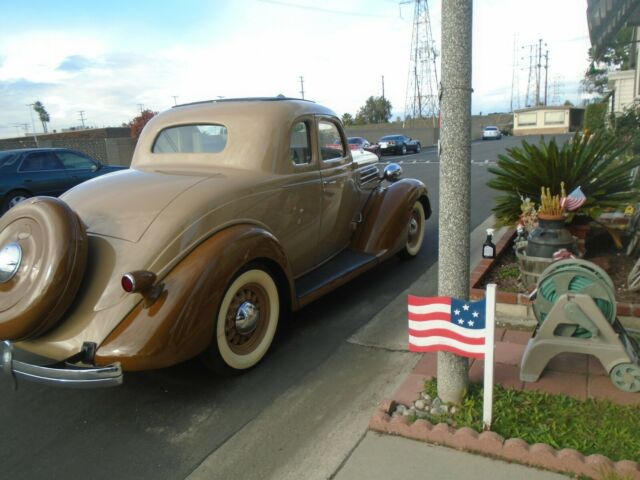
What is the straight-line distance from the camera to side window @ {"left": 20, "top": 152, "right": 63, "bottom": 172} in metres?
10.8

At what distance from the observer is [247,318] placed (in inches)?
138

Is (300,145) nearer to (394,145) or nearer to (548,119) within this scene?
(394,145)

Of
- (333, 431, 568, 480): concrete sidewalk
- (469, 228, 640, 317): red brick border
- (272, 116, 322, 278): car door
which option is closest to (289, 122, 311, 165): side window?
(272, 116, 322, 278): car door

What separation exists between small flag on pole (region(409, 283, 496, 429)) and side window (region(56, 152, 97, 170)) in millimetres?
10962

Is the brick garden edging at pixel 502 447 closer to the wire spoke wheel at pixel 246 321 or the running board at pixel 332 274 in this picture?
the wire spoke wheel at pixel 246 321

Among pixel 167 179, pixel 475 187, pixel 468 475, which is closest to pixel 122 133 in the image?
pixel 475 187

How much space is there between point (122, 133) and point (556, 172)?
36.1 meters

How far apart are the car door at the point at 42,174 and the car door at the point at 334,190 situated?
8.41m

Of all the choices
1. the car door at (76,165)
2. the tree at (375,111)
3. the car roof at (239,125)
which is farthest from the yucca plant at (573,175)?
the tree at (375,111)

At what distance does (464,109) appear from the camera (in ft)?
8.30

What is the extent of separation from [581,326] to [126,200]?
3.04 metres

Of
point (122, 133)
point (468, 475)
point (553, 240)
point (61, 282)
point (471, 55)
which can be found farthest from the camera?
point (122, 133)

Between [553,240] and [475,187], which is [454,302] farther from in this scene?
[475,187]

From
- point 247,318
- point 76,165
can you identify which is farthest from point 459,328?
point 76,165
